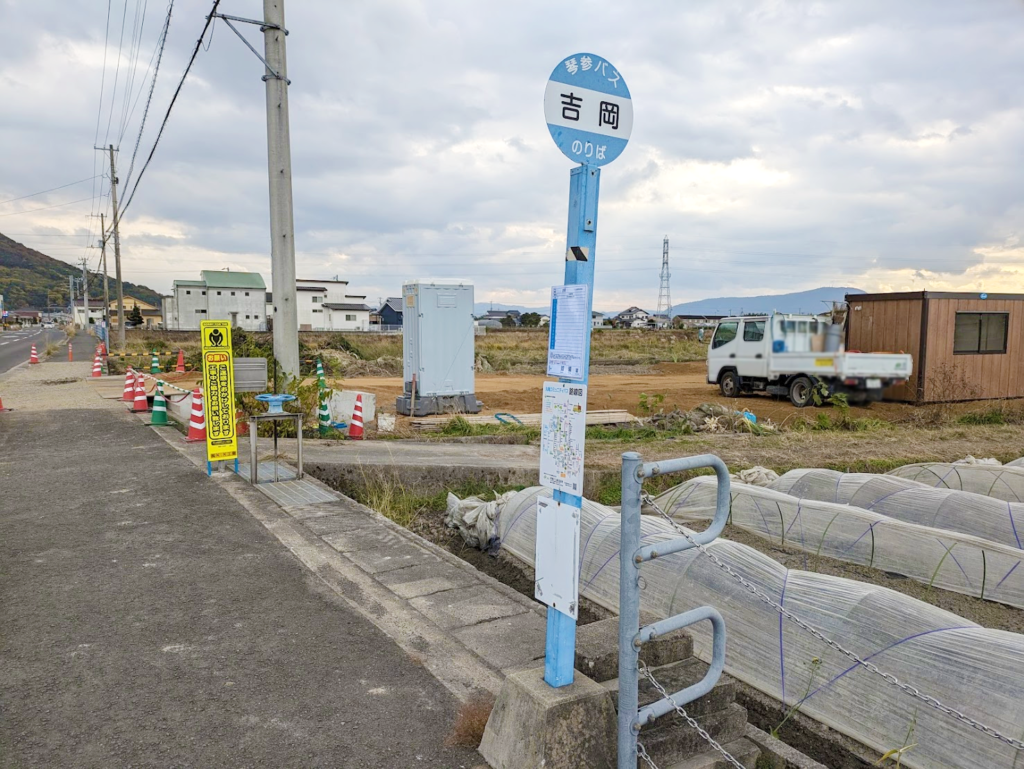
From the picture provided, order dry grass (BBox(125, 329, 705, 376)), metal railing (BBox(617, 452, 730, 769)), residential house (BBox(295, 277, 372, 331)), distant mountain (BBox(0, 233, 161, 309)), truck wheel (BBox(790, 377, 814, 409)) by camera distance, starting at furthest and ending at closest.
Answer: distant mountain (BBox(0, 233, 161, 309)) < residential house (BBox(295, 277, 372, 331)) < dry grass (BBox(125, 329, 705, 376)) < truck wheel (BBox(790, 377, 814, 409)) < metal railing (BBox(617, 452, 730, 769))

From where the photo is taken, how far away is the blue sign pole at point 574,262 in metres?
2.76

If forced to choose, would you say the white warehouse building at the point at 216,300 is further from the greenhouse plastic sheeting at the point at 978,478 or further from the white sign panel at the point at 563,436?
the white sign panel at the point at 563,436

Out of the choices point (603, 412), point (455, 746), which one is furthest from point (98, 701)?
point (603, 412)

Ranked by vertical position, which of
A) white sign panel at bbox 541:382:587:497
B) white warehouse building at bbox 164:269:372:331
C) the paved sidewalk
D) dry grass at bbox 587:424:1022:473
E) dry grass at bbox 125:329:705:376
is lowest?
dry grass at bbox 587:424:1022:473

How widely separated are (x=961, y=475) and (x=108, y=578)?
872 cm

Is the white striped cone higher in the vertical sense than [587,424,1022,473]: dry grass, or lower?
higher

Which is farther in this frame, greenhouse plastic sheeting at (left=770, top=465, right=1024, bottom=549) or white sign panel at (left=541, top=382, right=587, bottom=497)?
greenhouse plastic sheeting at (left=770, top=465, right=1024, bottom=549)

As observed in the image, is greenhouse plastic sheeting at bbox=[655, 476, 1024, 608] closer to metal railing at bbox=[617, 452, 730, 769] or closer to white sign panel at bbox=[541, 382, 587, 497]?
metal railing at bbox=[617, 452, 730, 769]

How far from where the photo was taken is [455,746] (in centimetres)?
298

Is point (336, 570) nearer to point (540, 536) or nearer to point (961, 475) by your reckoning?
point (540, 536)

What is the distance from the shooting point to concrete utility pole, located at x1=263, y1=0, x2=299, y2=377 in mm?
9938

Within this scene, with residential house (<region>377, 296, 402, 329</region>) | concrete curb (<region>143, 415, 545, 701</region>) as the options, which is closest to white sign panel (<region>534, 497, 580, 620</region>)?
concrete curb (<region>143, 415, 545, 701</region>)

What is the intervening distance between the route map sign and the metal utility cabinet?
11.0 m

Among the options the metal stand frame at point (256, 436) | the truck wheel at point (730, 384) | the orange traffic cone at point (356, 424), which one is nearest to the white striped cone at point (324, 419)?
the orange traffic cone at point (356, 424)
